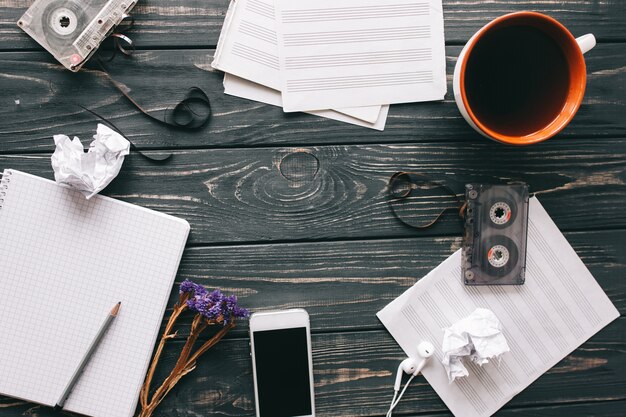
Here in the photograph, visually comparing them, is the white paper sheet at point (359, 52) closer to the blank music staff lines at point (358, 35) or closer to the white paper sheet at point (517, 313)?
the blank music staff lines at point (358, 35)

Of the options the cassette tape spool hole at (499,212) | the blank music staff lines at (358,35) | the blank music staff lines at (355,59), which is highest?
the blank music staff lines at (358,35)


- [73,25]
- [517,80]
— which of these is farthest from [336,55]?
[73,25]

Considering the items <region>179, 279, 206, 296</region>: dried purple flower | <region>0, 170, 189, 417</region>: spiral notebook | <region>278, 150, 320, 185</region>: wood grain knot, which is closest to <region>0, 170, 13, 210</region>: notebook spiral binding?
<region>0, 170, 189, 417</region>: spiral notebook

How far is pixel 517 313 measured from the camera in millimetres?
909

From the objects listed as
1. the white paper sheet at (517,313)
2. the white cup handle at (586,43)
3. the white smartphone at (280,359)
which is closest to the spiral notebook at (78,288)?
the white smartphone at (280,359)

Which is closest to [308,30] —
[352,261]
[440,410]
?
[352,261]

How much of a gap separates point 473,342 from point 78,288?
1.92 feet

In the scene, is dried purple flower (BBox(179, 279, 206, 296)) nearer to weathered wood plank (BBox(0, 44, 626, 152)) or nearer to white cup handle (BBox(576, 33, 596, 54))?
weathered wood plank (BBox(0, 44, 626, 152))

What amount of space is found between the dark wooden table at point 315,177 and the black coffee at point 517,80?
81 mm

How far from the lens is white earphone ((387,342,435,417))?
0.87 meters

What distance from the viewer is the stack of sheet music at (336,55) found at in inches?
33.7

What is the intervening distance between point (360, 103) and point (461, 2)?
0.72 feet

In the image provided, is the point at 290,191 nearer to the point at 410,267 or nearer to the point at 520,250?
the point at 410,267

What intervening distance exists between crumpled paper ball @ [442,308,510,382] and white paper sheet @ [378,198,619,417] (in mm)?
26
